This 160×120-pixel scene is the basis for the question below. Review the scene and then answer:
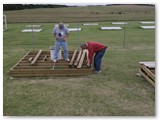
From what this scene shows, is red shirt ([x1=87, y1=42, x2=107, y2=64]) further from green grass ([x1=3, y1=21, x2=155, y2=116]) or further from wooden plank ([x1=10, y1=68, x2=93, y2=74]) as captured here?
green grass ([x1=3, y1=21, x2=155, y2=116])

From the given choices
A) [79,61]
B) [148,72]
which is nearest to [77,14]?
[79,61]

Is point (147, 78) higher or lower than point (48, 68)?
lower

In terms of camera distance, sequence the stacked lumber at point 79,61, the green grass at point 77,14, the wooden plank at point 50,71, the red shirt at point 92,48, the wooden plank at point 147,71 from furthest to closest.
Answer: the green grass at point 77,14 < the stacked lumber at point 79,61 < the wooden plank at point 50,71 < the red shirt at point 92,48 < the wooden plank at point 147,71

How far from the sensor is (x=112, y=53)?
444 inches

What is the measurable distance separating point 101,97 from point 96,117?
110cm

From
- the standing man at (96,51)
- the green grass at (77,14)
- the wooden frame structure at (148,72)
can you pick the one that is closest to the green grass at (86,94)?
the wooden frame structure at (148,72)

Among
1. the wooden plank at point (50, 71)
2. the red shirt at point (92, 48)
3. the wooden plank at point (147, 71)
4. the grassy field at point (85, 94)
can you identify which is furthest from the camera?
the wooden plank at point (50, 71)

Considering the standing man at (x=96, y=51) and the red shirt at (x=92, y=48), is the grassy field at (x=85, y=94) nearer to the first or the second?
the standing man at (x=96, y=51)

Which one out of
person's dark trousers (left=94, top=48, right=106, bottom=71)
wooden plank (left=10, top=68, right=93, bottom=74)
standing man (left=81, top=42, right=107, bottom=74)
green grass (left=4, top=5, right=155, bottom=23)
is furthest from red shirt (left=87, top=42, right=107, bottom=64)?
green grass (left=4, top=5, right=155, bottom=23)

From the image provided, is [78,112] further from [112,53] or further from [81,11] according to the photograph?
[81,11]

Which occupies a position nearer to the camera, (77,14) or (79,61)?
(79,61)

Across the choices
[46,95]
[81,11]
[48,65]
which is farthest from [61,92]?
[81,11]

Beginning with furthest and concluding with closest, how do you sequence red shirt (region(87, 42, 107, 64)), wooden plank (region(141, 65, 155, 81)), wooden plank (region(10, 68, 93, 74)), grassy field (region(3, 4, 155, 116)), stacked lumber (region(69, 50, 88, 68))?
stacked lumber (region(69, 50, 88, 68)) → wooden plank (region(10, 68, 93, 74)) → red shirt (region(87, 42, 107, 64)) → wooden plank (region(141, 65, 155, 81)) → grassy field (region(3, 4, 155, 116))

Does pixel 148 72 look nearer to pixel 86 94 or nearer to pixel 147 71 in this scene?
pixel 147 71
